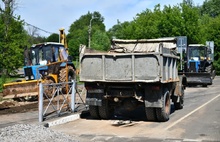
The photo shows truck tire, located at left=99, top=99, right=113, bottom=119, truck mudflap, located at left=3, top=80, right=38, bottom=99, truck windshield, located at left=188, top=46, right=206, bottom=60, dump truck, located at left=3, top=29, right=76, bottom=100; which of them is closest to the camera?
truck tire, located at left=99, top=99, right=113, bottom=119

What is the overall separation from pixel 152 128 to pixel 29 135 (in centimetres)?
385

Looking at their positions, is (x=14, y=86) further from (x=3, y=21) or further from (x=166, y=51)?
(x=3, y=21)

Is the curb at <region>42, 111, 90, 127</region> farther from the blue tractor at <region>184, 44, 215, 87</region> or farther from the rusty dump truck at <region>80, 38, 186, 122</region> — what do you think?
the blue tractor at <region>184, 44, 215, 87</region>

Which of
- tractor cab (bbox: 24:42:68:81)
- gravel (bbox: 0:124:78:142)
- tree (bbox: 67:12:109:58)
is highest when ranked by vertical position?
tree (bbox: 67:12:109:58)

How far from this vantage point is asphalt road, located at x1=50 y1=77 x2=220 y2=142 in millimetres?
9125

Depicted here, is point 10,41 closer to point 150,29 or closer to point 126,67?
point 150,29

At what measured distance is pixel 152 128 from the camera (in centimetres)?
1057

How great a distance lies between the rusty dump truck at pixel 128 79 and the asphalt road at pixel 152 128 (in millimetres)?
517

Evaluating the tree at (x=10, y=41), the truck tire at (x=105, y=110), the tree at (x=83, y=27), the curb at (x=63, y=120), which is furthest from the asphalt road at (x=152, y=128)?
the tree at (x=83, y=27)

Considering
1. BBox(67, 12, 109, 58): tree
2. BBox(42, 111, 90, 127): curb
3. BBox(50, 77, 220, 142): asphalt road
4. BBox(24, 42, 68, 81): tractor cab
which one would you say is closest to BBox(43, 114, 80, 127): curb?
BBox(42, 111, 90, 127): curb

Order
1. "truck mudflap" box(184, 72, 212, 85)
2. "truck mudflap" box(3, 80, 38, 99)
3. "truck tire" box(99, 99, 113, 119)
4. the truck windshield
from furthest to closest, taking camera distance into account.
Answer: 1. the truck windshield
2. "truck mudflap" box(184, 72, 212, 85)
3. "truck mudflap" box(3, 80, 38, 99)
4. "truck tire" box(99, 99, 113, 119)

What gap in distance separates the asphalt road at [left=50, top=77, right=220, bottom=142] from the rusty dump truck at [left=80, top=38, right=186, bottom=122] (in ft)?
1.70

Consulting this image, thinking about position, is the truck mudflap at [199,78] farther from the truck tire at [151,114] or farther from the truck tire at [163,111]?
the truck tire at [151,114]

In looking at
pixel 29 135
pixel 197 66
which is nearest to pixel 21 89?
pixel 29 135
